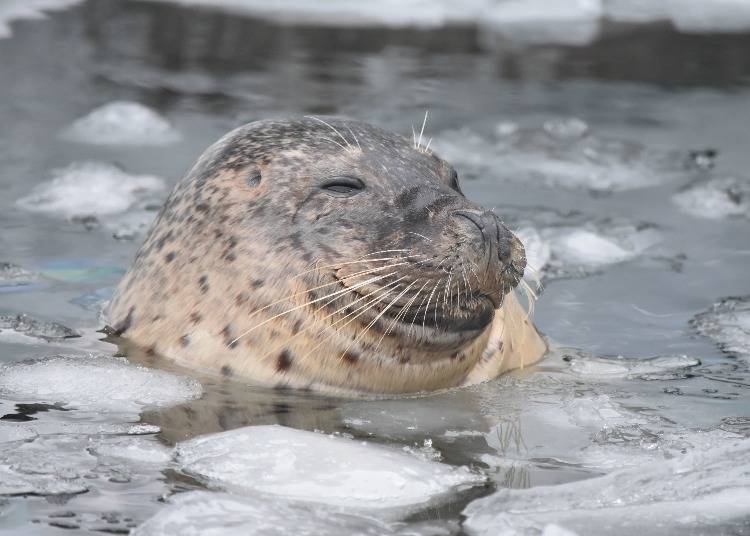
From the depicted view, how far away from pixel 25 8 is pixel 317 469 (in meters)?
7.79

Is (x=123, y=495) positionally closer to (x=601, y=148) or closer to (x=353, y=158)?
(x=353, y=158)

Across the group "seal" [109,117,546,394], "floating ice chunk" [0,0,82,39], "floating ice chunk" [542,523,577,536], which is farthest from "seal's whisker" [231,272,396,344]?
"floating ice chunk" [0,0,82,39]

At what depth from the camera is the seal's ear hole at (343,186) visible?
4641 mm

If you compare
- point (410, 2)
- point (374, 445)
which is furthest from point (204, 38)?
point (374, 445)

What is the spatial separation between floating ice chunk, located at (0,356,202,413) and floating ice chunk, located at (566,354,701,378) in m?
1.32

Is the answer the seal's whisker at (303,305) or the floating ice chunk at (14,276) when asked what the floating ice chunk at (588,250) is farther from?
the floating ice chunk at (14,276)

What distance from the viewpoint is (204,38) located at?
10.2 meters

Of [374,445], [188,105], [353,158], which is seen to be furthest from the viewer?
[188,105]

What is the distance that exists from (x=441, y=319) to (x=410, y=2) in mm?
7045

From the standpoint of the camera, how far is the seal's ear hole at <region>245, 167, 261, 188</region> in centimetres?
478

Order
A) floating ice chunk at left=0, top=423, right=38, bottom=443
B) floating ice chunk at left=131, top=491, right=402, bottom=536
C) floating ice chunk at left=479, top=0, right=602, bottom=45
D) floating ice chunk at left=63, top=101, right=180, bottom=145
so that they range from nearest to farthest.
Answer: floating ice chunk at left=131, top=491, right=402, bottom=536 < floating ice chunk at left=0, top=423, right=38, bottom=443 < floating ice chunk at left=63, top=101, right=180, bottom=145 < floating ice chunk at left=479, top=0, right=602, bottom=45

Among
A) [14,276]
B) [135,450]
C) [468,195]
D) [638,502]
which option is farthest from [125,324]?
[468,195]

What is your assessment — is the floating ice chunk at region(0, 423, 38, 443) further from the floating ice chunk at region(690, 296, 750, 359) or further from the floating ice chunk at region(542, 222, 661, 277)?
the floating ice chunk at region(542, 222, 661, 277)

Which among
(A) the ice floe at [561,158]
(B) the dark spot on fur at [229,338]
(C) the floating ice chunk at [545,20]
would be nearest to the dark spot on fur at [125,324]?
(B) the dark spot on fur at [229,338]
